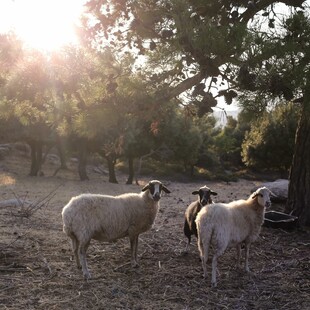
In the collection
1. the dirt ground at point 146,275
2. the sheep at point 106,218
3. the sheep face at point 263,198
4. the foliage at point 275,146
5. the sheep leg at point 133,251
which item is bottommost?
the dirt ground at point 146,275

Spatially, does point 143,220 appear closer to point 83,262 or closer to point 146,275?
point 146,275

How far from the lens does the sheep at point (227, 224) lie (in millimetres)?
6574

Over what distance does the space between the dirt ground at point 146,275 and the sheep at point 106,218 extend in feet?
1.35

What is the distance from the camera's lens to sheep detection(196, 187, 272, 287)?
6.57 metres

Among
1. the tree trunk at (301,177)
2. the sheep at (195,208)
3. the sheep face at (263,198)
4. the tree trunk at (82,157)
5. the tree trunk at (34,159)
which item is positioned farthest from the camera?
the tree trunk at (34,159)

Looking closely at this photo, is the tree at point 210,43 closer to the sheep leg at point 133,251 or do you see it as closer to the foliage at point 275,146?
the sheep leg at point 133,251

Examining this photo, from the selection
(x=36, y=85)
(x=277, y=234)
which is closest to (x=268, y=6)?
(x=36, y=85)

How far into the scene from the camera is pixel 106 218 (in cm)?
696

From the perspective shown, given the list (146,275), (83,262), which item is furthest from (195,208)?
(83,262)

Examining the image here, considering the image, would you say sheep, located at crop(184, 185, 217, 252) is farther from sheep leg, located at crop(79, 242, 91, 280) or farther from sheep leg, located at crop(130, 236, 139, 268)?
sheep leg, located at crop(79, 242, 91, 280)

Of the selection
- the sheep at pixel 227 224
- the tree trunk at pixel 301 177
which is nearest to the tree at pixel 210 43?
the sheep at pixel 227 224

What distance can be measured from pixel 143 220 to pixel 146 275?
3.74 feet

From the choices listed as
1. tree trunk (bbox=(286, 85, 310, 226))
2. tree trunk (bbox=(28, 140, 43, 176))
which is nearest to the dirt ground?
tree trunk (bbox=(286, 85, 310, 226))

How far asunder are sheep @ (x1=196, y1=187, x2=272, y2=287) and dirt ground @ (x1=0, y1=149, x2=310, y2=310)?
1.49 ft
